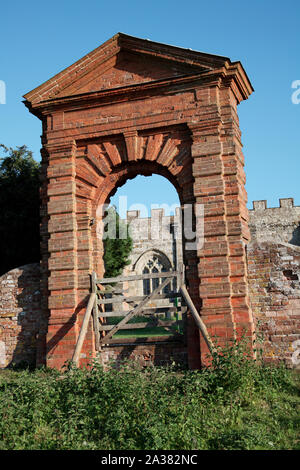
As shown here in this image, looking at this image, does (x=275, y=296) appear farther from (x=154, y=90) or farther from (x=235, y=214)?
(x=154, y=90)

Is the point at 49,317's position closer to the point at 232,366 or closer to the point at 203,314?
the point at 203,314

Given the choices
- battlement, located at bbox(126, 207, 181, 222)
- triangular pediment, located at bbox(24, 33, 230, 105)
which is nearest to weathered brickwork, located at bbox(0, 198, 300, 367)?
triangular pediment, located at bbox(24, 33, 230, 105)

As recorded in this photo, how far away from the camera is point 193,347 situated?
32.7 feet

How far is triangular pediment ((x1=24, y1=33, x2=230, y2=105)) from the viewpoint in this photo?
424 inches

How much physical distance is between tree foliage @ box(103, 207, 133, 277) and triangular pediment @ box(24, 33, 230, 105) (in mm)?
14093

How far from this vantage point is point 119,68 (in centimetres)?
1134

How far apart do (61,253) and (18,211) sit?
229 inches

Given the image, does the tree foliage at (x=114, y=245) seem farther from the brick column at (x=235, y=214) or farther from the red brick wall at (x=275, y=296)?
the red brick wall at (x=275, y=296)

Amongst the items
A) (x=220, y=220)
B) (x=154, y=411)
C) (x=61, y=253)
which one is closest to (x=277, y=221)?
(x=220, y=220)

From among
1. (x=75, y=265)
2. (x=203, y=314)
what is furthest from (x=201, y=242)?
(x=75, y=265)

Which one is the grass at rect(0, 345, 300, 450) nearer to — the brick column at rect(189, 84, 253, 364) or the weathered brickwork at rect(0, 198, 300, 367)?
the brick column at rect(189, 84, 253, 364)

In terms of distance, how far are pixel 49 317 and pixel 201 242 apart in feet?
12.0

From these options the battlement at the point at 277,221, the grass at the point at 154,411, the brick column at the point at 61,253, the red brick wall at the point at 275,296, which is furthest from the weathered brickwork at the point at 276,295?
the battlement at the point at 277,221

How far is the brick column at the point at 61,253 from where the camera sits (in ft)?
34.3
